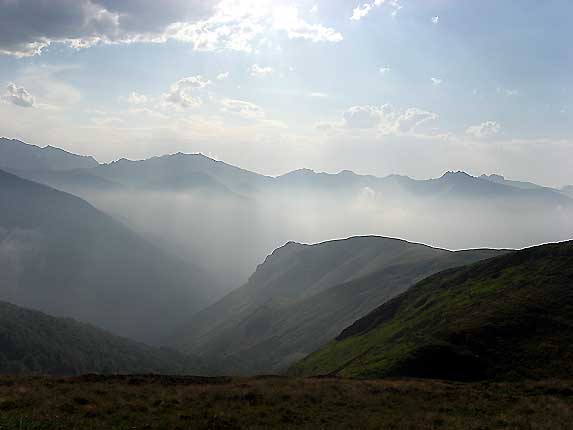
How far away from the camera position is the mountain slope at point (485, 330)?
172 ft

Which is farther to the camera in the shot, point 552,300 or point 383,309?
point 383,309

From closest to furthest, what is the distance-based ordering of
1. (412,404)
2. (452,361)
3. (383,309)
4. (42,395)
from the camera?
1. (42,395)
2. (412,404)
3. (452,361)
4. (383,309)

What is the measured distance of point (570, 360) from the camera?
161ft

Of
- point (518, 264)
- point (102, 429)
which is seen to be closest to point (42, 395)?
point (102, 429)

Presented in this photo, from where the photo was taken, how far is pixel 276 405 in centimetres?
3134

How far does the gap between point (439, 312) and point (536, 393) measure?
144 feet

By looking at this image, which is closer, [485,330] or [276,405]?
[276,405]

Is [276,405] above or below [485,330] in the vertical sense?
below

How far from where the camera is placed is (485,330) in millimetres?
60406

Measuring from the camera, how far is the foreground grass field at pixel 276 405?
2592 centimetres

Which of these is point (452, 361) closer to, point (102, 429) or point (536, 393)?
point (536, 393)

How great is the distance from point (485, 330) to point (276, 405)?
130 ft

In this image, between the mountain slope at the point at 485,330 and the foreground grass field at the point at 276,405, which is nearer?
the foreground grass field at the point at 276,405

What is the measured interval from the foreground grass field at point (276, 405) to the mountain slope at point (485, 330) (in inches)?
476
